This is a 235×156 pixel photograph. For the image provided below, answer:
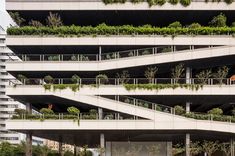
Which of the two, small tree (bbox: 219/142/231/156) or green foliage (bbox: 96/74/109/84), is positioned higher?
green foliage (bbox: 96/74/109/84)

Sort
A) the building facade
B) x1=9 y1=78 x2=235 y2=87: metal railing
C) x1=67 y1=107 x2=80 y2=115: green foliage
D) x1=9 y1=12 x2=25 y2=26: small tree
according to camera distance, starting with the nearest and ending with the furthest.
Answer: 1. x1=67 y1=107 x2=80 y2=115: green foliage
2. the building facade
3. x1=9 y1=78 x2=235 y2=87: metal railing
4. x1=9 y1=12 x2=25 y2=26: small tree

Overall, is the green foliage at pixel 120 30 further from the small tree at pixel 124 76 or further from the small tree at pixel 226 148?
the small tree at pixel 226 148

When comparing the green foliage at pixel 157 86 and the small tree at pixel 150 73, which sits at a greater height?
the small tree at pixel 150 73

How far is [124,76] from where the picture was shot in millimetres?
43344

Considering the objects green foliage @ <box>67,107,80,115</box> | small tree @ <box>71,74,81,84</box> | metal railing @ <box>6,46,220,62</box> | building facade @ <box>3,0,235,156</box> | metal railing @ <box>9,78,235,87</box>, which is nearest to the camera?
green foliage @ <box>67,107,80,115</box>

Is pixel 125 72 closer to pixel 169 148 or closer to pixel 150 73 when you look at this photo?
pixel 150 73

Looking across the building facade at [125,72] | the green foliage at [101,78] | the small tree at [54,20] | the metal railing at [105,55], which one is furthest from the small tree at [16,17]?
the green foliage at [101,78]

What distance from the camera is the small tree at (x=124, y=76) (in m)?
42.9

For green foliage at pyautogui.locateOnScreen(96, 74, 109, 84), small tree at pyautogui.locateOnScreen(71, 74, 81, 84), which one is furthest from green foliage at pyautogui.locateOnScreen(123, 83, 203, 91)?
small tree at pyautogui.locateOnScreen(71, 74, 81, 84)

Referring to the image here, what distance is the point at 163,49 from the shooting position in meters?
43.1

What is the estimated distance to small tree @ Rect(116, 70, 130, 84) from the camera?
42.9 meters

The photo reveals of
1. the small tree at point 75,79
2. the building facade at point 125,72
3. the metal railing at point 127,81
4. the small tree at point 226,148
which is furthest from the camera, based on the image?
the small tree at point 226,148

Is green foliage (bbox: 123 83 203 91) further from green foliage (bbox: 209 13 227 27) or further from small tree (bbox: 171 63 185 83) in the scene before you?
green foliage (bbox: 209 13 227 27)

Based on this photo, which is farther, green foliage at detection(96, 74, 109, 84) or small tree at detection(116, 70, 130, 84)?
small tree at detection(116, 70, 130, 84)
